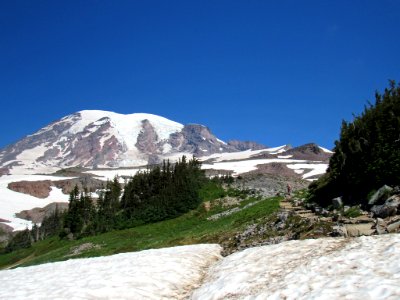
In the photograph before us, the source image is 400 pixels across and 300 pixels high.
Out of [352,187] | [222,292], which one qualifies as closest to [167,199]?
[352,187]

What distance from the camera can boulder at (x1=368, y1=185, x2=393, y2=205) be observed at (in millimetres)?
22172

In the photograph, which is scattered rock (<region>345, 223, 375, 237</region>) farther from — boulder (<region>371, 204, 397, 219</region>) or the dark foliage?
the dark foliage

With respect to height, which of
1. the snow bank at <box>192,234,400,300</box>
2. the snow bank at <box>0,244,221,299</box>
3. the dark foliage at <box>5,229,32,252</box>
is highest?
the snow bank at <box>192,234,400,300</box>

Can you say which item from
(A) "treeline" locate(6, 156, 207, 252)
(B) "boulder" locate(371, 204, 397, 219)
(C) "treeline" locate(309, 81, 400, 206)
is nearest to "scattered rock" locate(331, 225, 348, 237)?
(B) "boulder" locate(371, 204, 397, 219)

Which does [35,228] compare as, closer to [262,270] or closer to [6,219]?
[6,219]

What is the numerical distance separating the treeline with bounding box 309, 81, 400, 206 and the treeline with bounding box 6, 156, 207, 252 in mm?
33350

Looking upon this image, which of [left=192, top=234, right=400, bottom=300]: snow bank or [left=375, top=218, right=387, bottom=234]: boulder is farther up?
[left=375, top=218, right=387, bottom=234]: boulder

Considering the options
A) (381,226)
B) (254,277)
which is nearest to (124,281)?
(254,277)

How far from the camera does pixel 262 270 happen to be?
1323 cm

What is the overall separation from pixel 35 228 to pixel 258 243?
108m

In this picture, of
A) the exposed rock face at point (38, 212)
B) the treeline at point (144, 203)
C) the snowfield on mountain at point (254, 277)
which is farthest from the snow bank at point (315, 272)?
the exposed rock face at point (38, 212)

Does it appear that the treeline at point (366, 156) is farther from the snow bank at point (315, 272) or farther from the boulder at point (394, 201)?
the snow bank at point (315, 272)

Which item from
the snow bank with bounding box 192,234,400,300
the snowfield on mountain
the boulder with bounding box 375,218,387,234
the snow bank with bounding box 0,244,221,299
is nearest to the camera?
the snow bank with bounding box 192,234,400,300

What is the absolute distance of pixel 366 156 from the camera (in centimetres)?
2827
